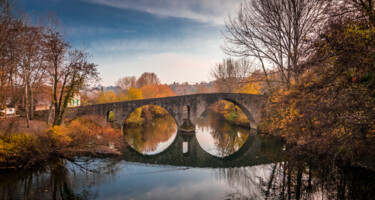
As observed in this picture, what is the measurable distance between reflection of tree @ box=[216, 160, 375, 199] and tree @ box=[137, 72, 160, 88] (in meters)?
37.6

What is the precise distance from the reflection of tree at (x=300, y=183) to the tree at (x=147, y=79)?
3755 centimetres

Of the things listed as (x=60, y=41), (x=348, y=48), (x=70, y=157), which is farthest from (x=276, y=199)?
(x=60, y=41)

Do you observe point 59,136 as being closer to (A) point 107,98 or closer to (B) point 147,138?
(B) point 147,138

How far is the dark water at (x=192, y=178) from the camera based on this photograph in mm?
7277

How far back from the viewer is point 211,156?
42.1 ft

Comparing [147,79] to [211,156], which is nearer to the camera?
[211,156]

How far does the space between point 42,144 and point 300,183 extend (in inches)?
476

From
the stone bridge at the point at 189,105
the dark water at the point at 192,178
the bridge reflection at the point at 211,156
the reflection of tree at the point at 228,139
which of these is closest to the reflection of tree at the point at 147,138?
the bridge reflection at the point at 211,156

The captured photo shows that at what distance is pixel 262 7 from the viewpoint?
10320 millimetres

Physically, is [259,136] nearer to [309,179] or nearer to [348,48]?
[309,179]

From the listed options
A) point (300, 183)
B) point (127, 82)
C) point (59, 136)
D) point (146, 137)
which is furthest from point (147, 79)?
point (300, 183)

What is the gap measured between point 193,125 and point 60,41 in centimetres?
1343

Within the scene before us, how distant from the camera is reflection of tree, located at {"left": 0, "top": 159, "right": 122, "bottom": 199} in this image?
7254mm

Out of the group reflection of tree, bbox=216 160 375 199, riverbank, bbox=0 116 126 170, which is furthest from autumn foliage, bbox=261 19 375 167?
riverbank, bbox=0 116 126 170
